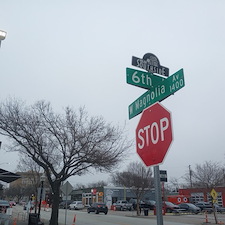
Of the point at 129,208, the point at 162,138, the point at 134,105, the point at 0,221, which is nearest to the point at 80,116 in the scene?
the point at 0,221

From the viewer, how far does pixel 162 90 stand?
14.2 feet

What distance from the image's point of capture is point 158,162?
11.6ft

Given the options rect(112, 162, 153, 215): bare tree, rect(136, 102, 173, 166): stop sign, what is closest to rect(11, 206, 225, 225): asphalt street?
rect(112, 162, 153, 215): bare tree

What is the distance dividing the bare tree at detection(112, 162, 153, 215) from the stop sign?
88.7 ft

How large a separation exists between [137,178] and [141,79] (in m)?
30.8

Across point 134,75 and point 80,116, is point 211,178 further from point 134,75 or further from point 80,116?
point 134,75

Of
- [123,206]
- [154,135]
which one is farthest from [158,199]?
[123,206]

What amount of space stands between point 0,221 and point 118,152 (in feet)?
29.1

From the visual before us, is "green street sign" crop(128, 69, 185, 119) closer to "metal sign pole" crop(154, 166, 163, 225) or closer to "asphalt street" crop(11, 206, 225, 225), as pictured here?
"metal sign pole" crop(154, 166, 163, 225)

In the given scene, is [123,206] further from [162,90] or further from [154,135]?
[154,135]

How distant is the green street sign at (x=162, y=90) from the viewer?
13.8 ft

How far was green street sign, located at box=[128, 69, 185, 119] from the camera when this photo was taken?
421cm

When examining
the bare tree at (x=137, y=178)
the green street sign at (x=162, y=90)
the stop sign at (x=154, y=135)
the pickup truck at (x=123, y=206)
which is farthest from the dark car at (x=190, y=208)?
the stop sign at (x=154, y=135)

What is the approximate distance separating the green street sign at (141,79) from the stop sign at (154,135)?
0.66m
